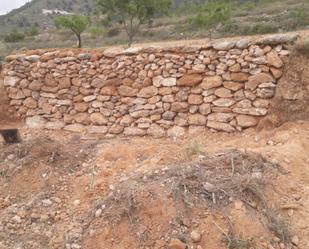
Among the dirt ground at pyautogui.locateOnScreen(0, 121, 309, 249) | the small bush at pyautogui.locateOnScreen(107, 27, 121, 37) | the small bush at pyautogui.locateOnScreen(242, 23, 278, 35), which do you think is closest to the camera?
the dirt ground at pyautogui.locateOnScreen(0, 121, 309, 249)

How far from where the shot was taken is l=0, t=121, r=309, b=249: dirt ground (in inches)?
151

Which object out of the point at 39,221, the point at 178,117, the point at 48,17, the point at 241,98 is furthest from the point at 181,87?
the point at 48,17

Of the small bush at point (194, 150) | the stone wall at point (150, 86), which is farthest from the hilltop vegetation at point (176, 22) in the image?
the small bush at point (194, 150)

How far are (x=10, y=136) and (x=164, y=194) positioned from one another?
111 inches

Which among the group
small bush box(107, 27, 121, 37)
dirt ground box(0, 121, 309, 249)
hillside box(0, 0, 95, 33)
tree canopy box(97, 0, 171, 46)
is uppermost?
dirt ground box(0, 121, 309, 249)

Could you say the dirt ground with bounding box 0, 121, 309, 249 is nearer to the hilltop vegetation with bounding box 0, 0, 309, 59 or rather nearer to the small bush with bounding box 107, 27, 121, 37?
the hilltop vegetation with bounding box 0, 0, 309, 59

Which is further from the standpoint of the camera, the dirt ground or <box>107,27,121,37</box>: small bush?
<box>107,27,121,37</box>: small bush

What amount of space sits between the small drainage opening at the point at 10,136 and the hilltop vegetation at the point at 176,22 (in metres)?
11.7

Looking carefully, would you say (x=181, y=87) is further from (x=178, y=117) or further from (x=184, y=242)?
(x=184, y=242)

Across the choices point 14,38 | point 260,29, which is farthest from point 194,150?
point 14,38

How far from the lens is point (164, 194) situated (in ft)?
13.6

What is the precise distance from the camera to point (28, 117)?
22.3 ft

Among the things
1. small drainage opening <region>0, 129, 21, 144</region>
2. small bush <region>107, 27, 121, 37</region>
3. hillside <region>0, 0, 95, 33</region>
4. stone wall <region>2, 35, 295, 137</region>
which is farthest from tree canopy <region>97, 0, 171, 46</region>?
hillside <region>0, 0, 95, 33</region>

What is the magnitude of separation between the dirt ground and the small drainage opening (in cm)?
47
